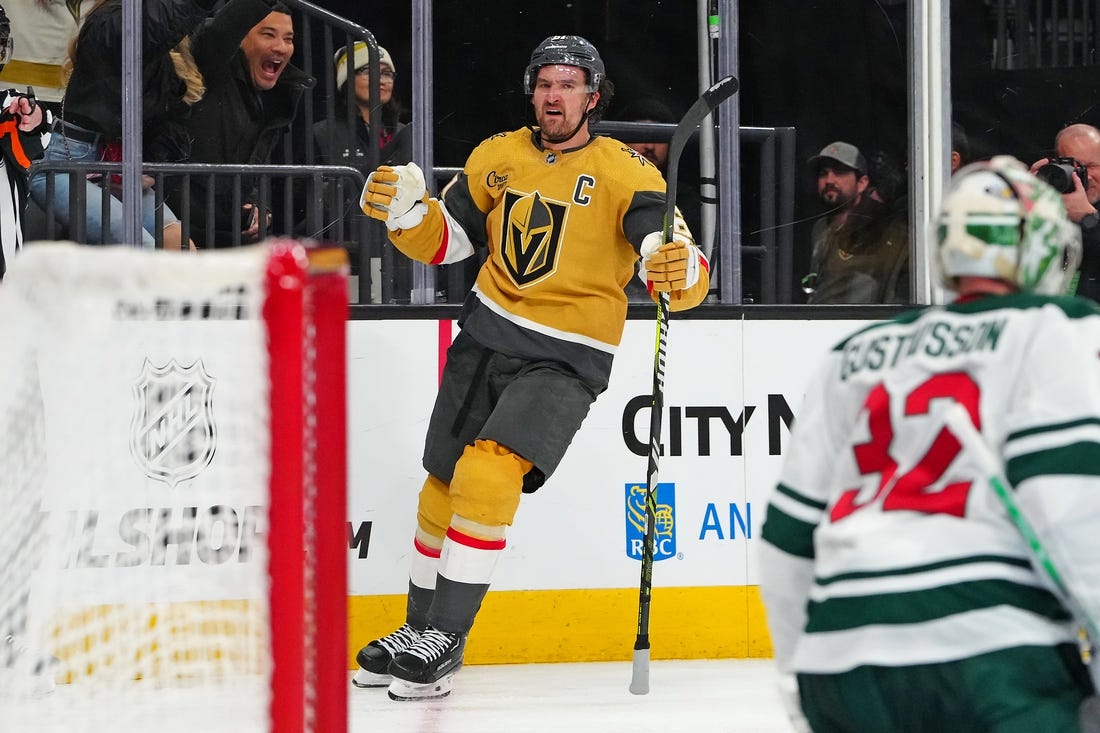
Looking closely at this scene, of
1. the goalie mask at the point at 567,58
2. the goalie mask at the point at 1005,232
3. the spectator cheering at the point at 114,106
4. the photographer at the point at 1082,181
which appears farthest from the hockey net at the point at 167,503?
the photographer at the point at 1082,181

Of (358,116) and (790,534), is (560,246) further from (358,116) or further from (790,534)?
(790,534)

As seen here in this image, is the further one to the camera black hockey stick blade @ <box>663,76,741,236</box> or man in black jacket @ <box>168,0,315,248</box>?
man in black jacket @ <box>168,0,315,248</box>

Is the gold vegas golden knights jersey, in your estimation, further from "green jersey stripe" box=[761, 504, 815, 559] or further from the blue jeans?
"green jersey stripe" box=[761, 504, 815, 559]

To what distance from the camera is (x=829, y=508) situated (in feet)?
4.73

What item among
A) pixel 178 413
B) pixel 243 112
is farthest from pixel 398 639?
pixel 243 112

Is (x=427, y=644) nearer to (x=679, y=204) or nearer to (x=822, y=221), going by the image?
(x=679, y=204)

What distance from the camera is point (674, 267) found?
297cm

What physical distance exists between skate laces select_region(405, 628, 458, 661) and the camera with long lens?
2086mm

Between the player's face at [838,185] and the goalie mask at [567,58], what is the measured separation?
953mm

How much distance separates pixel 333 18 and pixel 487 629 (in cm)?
164

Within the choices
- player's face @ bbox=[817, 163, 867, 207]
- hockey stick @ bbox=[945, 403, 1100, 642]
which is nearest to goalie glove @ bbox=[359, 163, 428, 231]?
player's face @ bbox=[817, 163, 867, 207]

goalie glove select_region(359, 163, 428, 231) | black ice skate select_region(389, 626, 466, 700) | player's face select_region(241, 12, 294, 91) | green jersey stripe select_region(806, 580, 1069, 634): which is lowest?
black ice skate select_region(389, 626, 466, 700)

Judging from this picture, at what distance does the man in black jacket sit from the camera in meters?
3.64

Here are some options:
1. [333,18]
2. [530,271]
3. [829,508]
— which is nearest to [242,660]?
[829,508]
